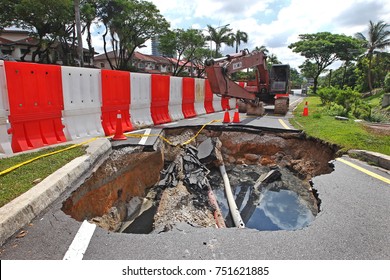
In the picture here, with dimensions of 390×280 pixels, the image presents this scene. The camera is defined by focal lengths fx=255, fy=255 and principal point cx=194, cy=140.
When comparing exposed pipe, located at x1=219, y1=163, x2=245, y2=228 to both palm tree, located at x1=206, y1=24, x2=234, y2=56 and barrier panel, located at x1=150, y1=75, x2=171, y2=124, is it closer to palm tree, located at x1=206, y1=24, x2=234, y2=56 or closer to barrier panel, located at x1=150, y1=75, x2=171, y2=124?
barrier panel, located at x1=150, y1=75, x2=171, y2=124

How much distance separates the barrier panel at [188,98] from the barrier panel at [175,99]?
0.25 metres

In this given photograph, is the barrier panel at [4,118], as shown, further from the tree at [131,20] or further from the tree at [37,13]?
the tree at [131,20]

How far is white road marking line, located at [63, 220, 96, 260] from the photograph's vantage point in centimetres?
224

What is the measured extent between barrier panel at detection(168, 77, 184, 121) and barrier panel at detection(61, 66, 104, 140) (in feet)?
11.2

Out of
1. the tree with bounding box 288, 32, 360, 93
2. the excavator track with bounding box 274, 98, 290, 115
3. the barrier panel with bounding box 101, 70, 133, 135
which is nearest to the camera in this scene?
the barrier panel with bounding box 101, 70, 133, 135

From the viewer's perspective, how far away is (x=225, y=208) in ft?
18.9

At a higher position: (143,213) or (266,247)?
(266,247)

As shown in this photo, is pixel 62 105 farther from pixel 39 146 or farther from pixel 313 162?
pixel 313 162

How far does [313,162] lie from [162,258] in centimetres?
599

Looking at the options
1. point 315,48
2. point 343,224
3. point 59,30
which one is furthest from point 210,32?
point 343,224

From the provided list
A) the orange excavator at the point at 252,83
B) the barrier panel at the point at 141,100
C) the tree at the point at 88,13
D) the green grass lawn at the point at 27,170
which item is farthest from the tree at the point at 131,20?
the green grass lawn at the point at 27,170

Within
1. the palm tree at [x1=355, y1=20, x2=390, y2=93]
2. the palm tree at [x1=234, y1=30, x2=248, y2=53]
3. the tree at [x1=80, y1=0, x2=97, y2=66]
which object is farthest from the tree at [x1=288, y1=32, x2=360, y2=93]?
the tree at [x1=80, y1=0, x2=97, y2=66]

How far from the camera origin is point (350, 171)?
4715 mm

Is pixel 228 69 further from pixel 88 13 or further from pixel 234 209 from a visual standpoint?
pixel 88 13
